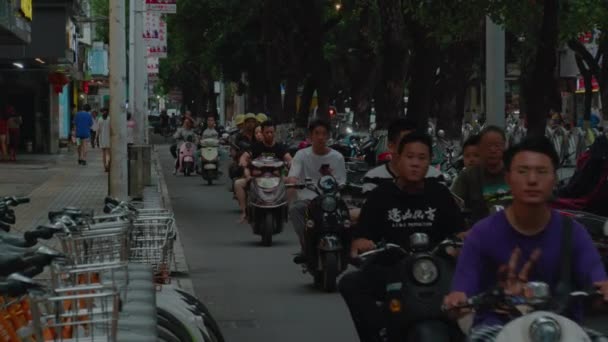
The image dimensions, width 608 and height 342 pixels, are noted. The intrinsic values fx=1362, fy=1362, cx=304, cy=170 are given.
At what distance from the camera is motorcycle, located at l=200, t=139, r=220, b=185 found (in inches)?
1294

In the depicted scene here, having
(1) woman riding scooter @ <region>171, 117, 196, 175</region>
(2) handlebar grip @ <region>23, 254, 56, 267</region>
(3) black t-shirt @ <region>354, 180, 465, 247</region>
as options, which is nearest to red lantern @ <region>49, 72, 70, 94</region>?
(1) woman riding scooter @ <region>171, 117, 196, 175</region>

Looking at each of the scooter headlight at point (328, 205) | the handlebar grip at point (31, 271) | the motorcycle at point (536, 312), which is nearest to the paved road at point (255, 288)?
the scooter headlight at point (328, 205)

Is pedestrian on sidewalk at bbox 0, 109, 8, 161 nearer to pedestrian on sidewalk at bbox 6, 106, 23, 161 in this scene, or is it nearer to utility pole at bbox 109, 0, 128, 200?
pedestrian on sidewalk at bbox 6, 106, 23, 161

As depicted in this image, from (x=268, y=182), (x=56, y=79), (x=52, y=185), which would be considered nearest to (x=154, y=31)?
(x=52, y=185)

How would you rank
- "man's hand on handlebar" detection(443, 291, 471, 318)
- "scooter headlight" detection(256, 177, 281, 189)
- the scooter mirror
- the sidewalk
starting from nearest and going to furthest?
the scooter mirror < "man's hand on handlebar" detection(443, 291, 471, 318) < "scooter headlight" detection(256, 177, 281, 189) < the sidewalk

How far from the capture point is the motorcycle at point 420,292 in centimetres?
673

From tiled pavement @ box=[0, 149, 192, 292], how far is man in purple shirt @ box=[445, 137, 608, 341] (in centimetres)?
776

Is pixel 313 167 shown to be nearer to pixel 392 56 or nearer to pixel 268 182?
pixel 268 182

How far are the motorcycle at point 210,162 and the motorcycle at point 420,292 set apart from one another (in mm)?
25853

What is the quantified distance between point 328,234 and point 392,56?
46.0ft

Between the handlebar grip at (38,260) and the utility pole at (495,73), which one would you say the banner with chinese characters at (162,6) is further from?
the handlebar grip at (38,260)

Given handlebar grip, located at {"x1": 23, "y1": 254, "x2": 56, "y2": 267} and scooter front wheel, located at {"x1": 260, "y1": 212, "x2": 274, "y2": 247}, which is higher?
handlebar grip, located at {"x1": 23, "y1": 254, "x2": 56, "y2": 267}

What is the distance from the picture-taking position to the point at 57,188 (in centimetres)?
2888

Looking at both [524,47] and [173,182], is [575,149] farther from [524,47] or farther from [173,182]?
[173,182]
